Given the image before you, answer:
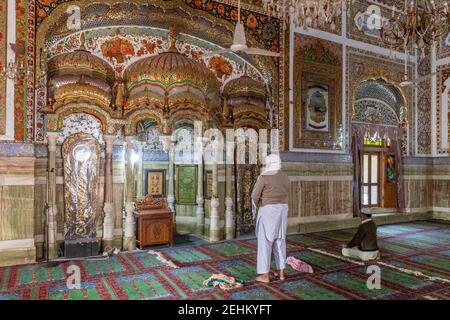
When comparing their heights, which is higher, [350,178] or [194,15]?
[194,15]

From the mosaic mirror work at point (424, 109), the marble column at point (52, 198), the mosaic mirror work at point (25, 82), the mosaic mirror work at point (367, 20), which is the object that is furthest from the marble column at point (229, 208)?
the mosaic mirror work at point (424, 109)

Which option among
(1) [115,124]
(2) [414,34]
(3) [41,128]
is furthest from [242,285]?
(2) [414,34]

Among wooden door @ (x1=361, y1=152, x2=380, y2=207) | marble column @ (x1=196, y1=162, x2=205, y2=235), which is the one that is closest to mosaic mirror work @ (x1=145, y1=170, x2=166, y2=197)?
marble column @ (x1=196, y1=162, x2=205, y2=235)

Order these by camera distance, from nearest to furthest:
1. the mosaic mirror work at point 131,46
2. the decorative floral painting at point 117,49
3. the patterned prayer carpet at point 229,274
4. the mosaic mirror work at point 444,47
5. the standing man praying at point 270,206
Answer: the patterned prayer carpet at point 229,274 < the standing man praying at point 270,206 < the mosaic mirror work at point 131,46 < the decorative floral painting at point 117,49 < the mosaic mirror work at point 444,47

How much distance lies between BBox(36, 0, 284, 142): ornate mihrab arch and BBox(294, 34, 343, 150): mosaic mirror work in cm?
55

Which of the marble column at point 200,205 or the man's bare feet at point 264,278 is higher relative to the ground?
the marble column at point 200,205

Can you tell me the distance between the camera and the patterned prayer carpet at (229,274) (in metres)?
4.02

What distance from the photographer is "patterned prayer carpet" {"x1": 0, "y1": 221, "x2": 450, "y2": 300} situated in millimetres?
4023

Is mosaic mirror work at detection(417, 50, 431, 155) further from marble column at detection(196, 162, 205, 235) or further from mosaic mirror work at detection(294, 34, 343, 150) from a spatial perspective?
marble column at detection(196, 162, 205, 235)

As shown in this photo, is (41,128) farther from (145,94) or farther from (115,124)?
(145,94)

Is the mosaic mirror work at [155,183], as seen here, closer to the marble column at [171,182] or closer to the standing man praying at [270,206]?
the marble column at [171,182]

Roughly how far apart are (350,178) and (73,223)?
616cm

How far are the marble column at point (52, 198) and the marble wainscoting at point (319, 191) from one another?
4362mm

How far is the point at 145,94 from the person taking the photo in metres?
6.14
